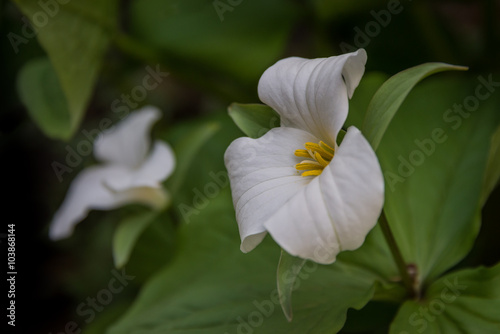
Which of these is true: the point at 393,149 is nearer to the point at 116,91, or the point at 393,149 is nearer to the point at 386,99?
the point at 386,99

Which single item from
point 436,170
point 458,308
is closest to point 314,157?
point 458,308

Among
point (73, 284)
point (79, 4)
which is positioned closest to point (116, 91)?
point (79, 4)

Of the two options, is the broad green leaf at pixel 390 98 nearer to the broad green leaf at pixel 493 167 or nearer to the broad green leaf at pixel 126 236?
the broad green leaf at pixel 493 167

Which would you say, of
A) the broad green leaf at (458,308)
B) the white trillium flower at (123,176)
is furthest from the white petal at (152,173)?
the broad green leaf at (458,308)

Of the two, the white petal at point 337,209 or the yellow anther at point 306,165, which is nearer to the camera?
the white petal at point 337,209

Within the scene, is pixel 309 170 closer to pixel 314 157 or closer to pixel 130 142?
pixel 314 157

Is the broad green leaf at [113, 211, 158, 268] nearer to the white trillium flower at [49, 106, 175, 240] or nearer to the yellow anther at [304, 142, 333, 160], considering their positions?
the white trillium flower at [49, 106, 175, 240]

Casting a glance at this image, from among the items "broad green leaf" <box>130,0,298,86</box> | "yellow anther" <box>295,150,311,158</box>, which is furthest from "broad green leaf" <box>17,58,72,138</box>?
"yellow anther" <box>295,150,311,158</box>
